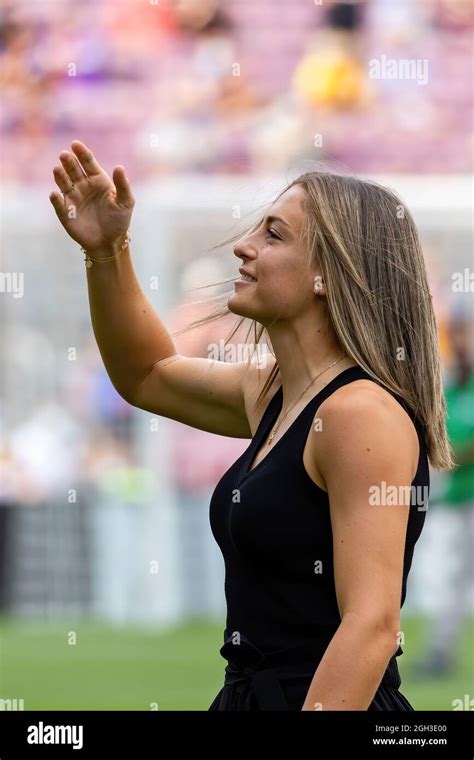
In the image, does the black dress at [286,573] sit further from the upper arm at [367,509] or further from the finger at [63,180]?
the finger at [63,180]

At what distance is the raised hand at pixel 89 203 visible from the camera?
2.91 metres

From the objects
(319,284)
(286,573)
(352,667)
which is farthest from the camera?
(319,284)

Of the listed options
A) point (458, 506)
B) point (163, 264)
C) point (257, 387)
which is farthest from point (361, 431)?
point (163, 264)

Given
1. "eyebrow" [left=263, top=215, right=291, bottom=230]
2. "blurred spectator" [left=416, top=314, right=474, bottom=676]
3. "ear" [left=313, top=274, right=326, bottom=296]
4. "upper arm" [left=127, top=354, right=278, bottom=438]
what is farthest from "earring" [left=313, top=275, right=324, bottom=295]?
"blurred spectator" [left=416, top=314, right=474, bottom=676]

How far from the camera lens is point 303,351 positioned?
8.72 ft

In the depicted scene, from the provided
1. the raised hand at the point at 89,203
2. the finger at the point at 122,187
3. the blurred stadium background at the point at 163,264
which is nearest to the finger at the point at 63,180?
the raised hand at the point at 89,203

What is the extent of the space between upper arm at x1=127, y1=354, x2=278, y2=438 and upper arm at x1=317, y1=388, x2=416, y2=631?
650 millimetres

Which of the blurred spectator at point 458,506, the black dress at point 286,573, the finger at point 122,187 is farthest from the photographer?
the blurred spectator at point 458,506

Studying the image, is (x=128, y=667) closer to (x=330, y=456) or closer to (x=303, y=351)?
(x=303, y=351)

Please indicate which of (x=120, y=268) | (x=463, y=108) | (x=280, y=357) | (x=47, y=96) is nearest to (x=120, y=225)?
(x=120, y=268)

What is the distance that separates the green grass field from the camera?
7.22 m

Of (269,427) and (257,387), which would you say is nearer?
(269,427)

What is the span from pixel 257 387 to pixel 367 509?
66cm

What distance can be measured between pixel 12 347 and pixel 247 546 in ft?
28.1
